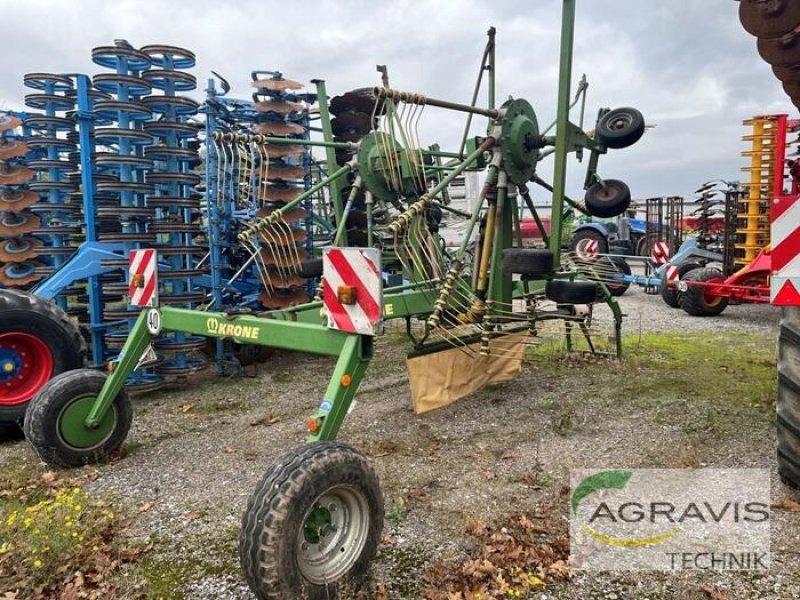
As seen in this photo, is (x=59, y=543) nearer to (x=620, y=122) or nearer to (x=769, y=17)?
(x=769, y=17)

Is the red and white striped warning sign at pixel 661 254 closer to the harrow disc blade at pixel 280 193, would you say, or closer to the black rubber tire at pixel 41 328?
the harrow disc blade at pixel 280 193

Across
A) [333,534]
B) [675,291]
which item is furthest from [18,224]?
[675,291]

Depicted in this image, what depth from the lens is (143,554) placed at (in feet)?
9.07

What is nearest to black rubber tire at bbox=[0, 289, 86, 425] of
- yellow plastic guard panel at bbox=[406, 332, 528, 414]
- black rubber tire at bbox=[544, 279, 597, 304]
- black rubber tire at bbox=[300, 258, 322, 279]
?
black rubber tire at bbox=[300, 258, 322, 279]

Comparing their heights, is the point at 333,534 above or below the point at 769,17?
below

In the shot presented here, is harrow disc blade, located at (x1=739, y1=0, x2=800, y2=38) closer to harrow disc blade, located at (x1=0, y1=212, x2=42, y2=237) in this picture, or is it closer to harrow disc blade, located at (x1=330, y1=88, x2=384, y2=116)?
harrow disc blade, located at (x1=330, y1=88, x2=384, y2=116)

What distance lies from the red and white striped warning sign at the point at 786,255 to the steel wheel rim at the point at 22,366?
464 cm

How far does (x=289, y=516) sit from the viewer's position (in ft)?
7.34

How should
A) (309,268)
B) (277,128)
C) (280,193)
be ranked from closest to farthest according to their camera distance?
1. (309,268)
2. (280,193)
3. (277,128)

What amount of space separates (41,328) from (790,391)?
15.4ft

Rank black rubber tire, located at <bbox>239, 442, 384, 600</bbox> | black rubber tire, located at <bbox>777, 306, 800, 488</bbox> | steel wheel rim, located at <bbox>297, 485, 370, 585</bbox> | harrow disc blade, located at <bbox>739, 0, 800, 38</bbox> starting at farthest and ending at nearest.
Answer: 1. black rubber tire, located at <bbox>777, 306, 800, 488</bbox>
2. harrow disc blade, located at <bbox>739, 0, 800, 38</bbox>
3. steel wheel rim, located at <bbox>297, 485, 370, 585</bbox>
4. black rubber tire, located at <bbox>239, 442, 384, 600</bbox>

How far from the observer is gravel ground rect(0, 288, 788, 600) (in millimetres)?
2588

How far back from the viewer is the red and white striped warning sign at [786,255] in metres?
2.91

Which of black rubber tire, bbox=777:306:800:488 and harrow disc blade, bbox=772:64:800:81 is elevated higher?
harrow disc blade, bbox=772:64:800:81
